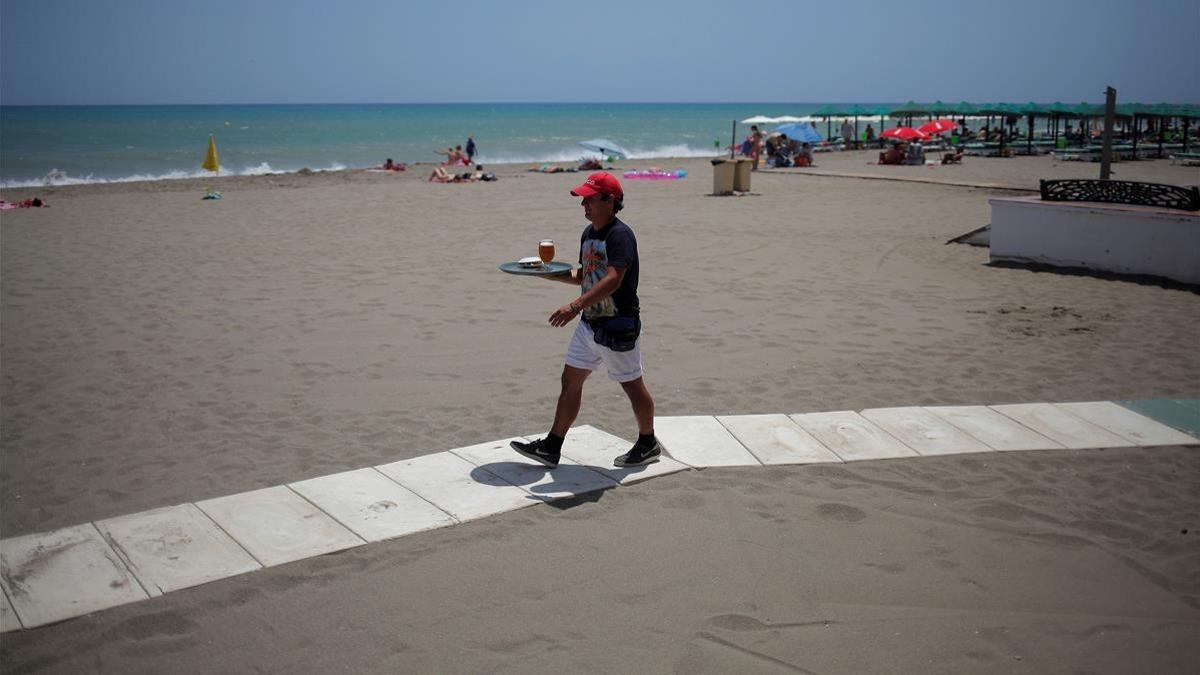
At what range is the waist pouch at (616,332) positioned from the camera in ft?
14.0

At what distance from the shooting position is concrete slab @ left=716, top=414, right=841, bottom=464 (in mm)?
4855

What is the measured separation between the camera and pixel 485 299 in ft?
29.6

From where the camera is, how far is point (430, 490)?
438 centimetres

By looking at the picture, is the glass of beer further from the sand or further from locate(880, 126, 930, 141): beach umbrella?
locate(880, 126, 930, 141): beach umbrella

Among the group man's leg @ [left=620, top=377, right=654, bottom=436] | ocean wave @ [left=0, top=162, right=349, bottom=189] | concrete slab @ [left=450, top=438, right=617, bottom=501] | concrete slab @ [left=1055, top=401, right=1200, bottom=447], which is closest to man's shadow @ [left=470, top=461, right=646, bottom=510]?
concrete slab @ [left=450, top=438, right=617, bottom=501]

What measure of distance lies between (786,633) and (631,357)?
5.23 ft

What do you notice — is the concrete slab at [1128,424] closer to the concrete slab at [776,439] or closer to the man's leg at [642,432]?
the concrete slab at [776,439]

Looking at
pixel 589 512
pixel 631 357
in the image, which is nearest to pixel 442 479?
pixel 589 512

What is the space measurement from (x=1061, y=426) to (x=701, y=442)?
86.6 inches

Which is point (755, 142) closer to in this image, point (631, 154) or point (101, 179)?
point (631, 154)

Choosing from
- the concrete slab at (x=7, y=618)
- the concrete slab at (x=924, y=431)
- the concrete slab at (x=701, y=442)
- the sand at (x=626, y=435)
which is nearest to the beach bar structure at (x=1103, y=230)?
the sand at (x=626, y=435)

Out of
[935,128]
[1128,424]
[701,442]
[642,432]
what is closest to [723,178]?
[1128,424]

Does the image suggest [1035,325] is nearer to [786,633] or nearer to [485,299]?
[485,299]

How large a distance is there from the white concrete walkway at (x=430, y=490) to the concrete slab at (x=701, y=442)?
0.04ft
